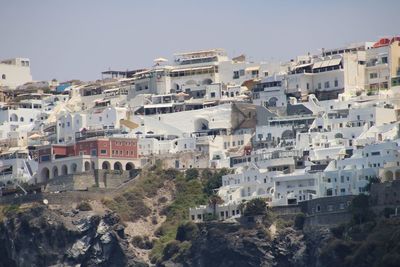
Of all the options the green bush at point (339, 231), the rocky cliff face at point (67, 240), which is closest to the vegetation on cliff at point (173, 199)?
the rocky cliff face at point (67, 240)

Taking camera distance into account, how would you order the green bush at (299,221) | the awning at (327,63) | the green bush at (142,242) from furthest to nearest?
the awning at (327,63) < the green bush at (142,242) < the green bush at (299,221)

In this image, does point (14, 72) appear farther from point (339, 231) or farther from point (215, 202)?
point (339, 231)

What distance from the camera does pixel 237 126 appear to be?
158 meters

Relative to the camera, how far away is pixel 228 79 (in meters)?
169

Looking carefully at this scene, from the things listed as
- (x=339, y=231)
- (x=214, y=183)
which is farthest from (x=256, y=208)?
(x=214, y=183)

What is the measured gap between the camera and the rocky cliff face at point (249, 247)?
136 metres

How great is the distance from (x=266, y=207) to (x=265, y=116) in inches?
675

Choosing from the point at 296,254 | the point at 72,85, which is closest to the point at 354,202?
the point at 296,254

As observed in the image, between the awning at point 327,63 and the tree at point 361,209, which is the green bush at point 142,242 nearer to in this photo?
the tree at point 361,209

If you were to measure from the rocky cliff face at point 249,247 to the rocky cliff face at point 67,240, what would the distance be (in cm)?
493

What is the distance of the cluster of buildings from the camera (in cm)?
14275

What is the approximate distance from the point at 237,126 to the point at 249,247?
21.0 meters

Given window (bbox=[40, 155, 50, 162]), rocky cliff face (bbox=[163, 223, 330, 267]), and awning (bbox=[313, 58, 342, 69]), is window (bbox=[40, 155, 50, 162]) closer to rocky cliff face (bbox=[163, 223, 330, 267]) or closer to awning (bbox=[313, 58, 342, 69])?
rocky cliff face (bbox=[163, 223, 330, 267])

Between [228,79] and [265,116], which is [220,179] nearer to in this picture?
[265,116]
